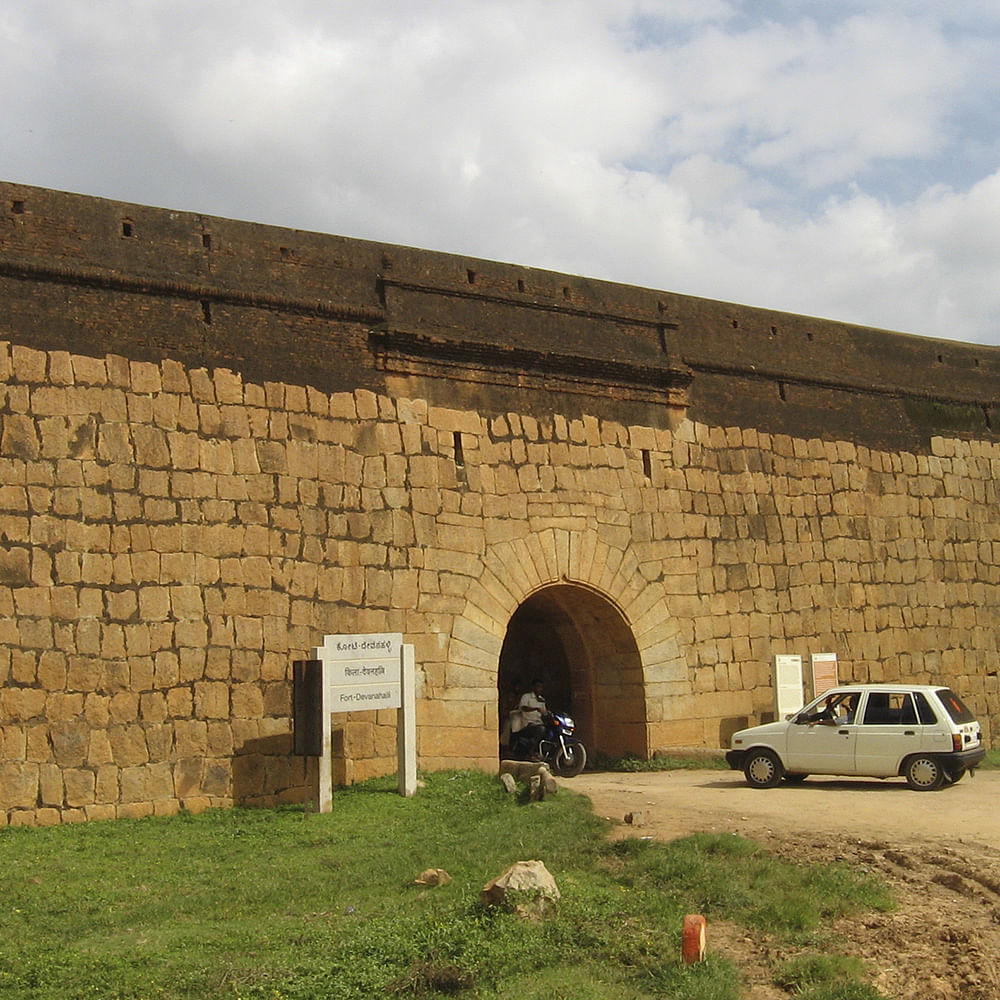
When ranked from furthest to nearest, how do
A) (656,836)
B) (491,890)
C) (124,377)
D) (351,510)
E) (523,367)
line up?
(523,367), (351,510), (124,377), (656,836), (491,890)

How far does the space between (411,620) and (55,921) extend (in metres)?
5.41

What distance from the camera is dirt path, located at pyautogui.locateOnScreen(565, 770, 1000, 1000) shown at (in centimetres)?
609

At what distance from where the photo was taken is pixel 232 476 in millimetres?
11062

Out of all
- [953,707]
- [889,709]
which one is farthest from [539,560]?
[953,707]

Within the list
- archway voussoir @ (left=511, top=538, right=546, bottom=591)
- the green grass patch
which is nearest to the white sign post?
archway voussoir @ (left=511, top=538, right=546, bottom=591)

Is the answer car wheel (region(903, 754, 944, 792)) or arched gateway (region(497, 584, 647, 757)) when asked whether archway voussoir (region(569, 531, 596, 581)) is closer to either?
arched gateway (region(497, 584, 647, 757))

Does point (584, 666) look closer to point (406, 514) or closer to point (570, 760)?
point (570, 760)

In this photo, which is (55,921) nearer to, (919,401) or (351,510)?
(351,510)

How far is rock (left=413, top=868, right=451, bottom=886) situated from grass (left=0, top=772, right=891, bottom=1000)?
10 cm

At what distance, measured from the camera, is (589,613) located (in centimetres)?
1385

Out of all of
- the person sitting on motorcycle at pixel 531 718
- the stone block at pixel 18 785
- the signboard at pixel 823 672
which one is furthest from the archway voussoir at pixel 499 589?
the stone block at pixel 18 785

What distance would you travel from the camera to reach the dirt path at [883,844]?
6.09m

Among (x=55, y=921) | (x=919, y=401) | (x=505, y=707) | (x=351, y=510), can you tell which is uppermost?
(x=919, y=401)

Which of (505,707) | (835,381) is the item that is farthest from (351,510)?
(835,381)
